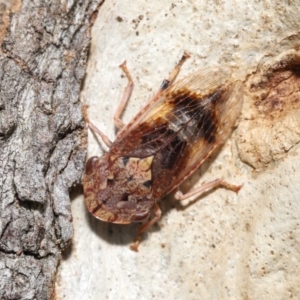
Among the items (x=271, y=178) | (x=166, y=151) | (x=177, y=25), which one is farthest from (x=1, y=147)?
(x=271, y=178)

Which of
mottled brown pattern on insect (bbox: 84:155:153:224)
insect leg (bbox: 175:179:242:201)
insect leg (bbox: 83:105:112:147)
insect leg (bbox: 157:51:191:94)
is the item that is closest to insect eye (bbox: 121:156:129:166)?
mottled brown pattern on insect (bbox: 84:155:153:224)

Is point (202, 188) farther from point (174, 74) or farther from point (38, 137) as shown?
point (38, 137)

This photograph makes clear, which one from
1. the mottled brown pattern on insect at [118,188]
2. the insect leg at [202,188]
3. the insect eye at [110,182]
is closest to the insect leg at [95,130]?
the mottled brown pattern on insect at [118,188]

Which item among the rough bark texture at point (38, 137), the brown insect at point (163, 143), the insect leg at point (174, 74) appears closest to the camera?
the rough bark texture at point (38, 137)

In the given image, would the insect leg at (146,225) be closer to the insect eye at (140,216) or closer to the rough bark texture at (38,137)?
the insect eye at (140,216)

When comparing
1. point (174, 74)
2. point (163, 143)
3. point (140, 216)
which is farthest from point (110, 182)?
point (174, 74)
